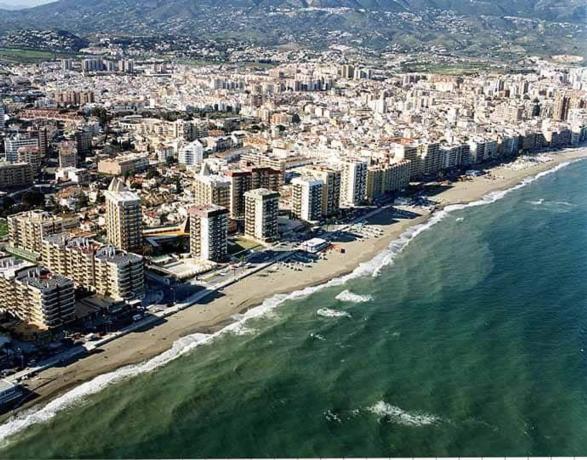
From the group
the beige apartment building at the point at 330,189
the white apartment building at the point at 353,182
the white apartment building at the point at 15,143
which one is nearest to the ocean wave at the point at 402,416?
the beige apartment building at the point at 330,189

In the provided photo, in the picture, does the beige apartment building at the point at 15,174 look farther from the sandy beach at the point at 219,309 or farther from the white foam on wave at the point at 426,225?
the white foam on wave at the point at 426,225

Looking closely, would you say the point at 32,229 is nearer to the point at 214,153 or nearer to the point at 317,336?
the point at 317,336

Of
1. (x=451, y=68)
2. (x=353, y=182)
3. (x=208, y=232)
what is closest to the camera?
(x=208, y=232)

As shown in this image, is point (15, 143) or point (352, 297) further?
point (15, 143)

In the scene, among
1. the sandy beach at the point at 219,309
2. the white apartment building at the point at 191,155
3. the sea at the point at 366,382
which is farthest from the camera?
the white apartment building at the point at 191,155

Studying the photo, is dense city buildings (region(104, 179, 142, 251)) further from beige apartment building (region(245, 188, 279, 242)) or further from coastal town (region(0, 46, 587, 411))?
beige apartment building (region(245, 188, 279, 242))

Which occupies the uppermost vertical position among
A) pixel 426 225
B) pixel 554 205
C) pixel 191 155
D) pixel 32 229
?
pixel 191 155

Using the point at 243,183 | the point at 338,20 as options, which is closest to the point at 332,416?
the point at 243,183

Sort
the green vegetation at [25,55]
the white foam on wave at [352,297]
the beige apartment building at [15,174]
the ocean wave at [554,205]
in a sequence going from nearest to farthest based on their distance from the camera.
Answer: the white foam on wave at [352,297] → the ocean wave at [554,205] → the beige apartment building at [15,174] → the green vegetation at [25,55]
